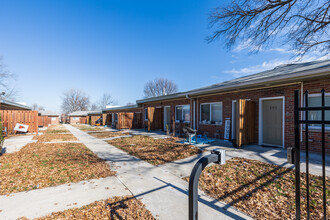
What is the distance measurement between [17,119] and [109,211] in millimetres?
15329

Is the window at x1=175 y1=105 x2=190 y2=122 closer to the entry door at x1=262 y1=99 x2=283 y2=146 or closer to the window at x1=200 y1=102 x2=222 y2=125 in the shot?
the window at x1=200 y1=102 x2=222 y2=125

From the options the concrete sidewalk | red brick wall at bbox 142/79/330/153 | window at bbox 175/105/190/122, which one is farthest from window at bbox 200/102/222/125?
the concrete sidewalk

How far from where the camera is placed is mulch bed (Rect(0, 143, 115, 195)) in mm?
3607

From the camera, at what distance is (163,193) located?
3131mm

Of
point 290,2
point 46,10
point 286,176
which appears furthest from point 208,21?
point 46,10

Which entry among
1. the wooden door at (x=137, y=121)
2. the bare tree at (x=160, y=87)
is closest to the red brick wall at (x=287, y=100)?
the wooden door at (x=137, y=121)

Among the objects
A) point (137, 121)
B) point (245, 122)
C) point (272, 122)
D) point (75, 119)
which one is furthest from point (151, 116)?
point (75, 119)

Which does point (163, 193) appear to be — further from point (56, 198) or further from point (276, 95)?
point (276, 95)

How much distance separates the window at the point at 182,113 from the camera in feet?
38.3

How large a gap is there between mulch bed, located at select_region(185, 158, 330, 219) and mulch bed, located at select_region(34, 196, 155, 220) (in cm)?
141

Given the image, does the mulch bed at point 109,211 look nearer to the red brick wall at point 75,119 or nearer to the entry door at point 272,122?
the entry door at point 272,122

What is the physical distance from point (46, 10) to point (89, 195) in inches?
395

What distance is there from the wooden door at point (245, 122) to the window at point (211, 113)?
1940 mm

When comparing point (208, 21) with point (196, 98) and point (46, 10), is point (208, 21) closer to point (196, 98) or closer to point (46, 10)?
point (196, 98)
